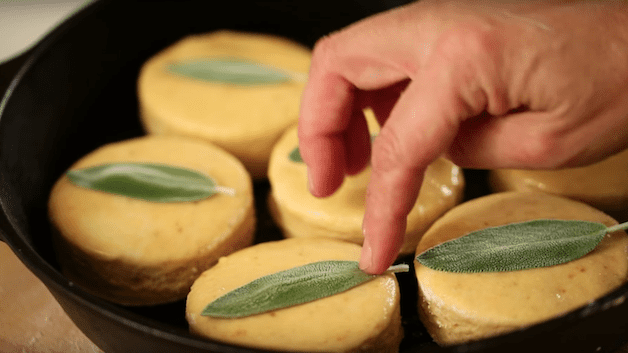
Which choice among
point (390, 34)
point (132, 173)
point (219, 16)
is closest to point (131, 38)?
point (219, 16)

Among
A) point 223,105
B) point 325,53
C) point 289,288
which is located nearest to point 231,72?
point 223,105

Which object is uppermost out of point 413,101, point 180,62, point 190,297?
point 413,101

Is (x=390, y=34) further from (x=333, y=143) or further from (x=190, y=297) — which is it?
(x=190, y=297)

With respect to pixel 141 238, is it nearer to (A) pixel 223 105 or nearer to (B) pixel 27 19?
(A) pixel 223 105

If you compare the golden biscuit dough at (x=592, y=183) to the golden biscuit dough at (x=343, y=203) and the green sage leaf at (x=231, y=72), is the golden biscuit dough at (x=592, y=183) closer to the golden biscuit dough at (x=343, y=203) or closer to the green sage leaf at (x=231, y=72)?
the golden biscuit dough at (x=343, y=203)

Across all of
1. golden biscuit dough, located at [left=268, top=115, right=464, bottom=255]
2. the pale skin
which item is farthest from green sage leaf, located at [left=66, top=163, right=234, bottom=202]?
the pale skin

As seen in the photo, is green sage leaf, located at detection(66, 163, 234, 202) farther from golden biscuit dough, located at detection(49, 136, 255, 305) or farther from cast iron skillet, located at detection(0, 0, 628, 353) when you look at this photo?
cast iron skillet, located at detection(0, 0, 628, 353)
